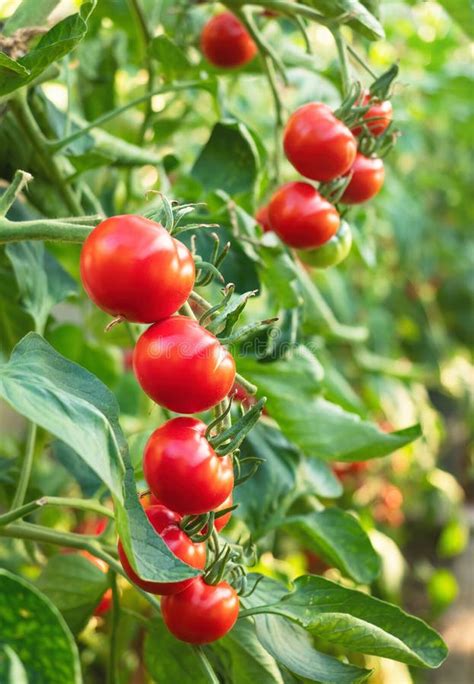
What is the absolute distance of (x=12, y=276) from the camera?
67 centimetres

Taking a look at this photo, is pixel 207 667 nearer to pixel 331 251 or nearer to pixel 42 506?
pixel 42 506

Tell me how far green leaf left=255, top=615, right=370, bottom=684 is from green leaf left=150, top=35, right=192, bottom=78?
51 cm

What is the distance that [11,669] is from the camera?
36 cm

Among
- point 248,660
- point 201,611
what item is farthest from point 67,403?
point 248,660

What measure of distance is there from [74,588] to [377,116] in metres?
0.46

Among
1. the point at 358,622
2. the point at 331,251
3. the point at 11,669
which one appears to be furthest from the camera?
the point at 331,251

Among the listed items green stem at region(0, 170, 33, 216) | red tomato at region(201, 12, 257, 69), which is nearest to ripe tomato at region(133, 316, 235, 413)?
green stem at region(0, 170, 33, 216)

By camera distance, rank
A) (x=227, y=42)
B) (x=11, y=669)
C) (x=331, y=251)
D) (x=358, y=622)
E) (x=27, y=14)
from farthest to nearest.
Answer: (x=227, y=42)
(x=331, y=251)
(x=27, y=14)
(x=358, y=622)
(x=11, y=669)

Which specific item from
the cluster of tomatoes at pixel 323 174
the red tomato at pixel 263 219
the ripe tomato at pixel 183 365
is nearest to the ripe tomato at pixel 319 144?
the cluster of tomatoes at pixel 323 174

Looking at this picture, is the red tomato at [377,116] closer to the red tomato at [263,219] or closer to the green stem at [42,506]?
the red tomato at [263,219]

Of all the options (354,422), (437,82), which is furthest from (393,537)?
(354,422)

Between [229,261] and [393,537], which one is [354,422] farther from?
[393,537]

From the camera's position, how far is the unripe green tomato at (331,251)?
2.28 ft

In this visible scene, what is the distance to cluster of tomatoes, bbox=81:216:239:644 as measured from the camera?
421 millimetres
